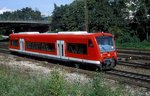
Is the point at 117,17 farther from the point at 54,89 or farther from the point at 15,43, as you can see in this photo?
the point at 54,89

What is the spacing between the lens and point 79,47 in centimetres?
2472

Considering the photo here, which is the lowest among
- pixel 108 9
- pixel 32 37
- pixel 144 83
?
pixel 144 83

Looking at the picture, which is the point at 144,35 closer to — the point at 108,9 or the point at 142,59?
the point at 108,9

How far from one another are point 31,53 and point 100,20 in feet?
84.3

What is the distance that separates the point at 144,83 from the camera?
18250mm

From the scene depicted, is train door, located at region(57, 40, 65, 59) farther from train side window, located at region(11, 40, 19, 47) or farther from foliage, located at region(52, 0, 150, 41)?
foliage, located at region(52, 0, 150, 41)

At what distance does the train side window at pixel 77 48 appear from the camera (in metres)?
24.1

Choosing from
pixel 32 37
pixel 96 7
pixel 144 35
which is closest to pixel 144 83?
pixel 32 37

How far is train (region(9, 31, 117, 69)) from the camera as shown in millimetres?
23169

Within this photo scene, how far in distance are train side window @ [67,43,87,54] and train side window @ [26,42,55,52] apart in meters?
2.93

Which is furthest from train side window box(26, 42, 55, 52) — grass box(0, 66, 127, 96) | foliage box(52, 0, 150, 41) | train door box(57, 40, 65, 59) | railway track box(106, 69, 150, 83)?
foliage box(52, 0, 150, 41)

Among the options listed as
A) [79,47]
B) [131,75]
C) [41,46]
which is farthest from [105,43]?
[41,46]

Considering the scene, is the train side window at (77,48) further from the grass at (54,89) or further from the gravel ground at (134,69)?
the grass at (54,89)

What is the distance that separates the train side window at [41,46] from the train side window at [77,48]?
2.93m
